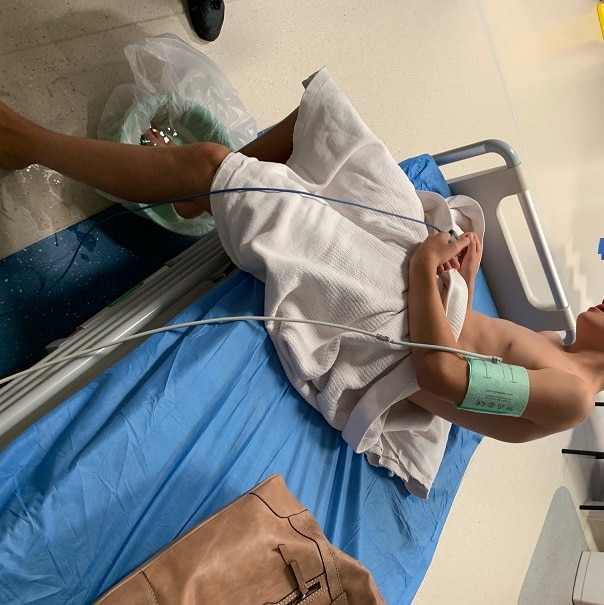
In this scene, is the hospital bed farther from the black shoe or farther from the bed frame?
the black shoe

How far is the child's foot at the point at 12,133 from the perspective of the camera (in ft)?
3.77

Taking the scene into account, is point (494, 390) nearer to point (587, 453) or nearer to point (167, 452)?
point (167, 452)

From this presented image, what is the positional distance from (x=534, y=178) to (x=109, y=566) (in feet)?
9.35

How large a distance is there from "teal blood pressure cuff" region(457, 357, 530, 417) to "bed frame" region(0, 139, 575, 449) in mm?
585

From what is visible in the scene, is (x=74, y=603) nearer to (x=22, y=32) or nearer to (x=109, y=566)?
(x=109, y=566)

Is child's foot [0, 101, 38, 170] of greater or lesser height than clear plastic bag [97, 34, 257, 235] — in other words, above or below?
above

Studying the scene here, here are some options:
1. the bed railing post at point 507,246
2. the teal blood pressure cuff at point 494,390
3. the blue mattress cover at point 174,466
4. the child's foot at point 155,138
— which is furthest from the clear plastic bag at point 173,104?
the teal blood pressure cuff at point 494,390

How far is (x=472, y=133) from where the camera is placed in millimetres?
2721

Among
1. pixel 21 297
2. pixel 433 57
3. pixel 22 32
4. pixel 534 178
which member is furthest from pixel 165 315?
pixel 534 178

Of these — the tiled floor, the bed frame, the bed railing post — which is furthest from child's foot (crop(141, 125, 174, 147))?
the bed railing post

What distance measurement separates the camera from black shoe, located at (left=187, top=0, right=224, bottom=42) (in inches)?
63.5

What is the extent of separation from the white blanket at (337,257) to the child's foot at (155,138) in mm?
374

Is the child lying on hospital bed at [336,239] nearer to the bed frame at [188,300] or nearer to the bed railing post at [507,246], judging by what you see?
the bed frame at [188,300]

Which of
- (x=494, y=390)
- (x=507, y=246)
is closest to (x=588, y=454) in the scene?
(x=507, y=246)
